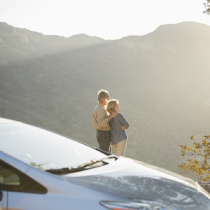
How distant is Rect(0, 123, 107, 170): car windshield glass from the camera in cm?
198

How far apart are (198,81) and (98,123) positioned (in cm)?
5694

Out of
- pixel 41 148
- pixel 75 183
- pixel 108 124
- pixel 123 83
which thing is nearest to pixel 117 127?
pixel 108 124

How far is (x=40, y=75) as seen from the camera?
160ft

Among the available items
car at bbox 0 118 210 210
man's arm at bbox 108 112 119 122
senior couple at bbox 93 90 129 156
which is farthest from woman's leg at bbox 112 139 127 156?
car at bbox 0 118 210 210

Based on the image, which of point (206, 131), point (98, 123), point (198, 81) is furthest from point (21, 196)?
point (198, 81)

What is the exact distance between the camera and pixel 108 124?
4812mm

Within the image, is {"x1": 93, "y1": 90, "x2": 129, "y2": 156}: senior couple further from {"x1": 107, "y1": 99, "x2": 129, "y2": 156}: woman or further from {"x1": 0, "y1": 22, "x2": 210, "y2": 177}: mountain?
{"x1": 0, "y1": 22, "x2": 210, "y2": 177}: mountain

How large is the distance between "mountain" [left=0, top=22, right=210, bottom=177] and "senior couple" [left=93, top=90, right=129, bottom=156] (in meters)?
26.0

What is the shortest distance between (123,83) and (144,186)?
181 ft

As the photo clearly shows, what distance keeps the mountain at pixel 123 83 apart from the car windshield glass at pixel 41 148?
28290mm

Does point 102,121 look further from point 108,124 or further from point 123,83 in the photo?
point 123,83

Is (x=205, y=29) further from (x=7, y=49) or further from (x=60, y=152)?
(x=60, y=152)

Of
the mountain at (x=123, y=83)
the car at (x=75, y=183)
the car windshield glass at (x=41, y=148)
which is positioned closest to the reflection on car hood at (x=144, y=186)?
the car at (x=75, y=183)

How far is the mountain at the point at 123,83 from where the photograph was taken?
35.8m
